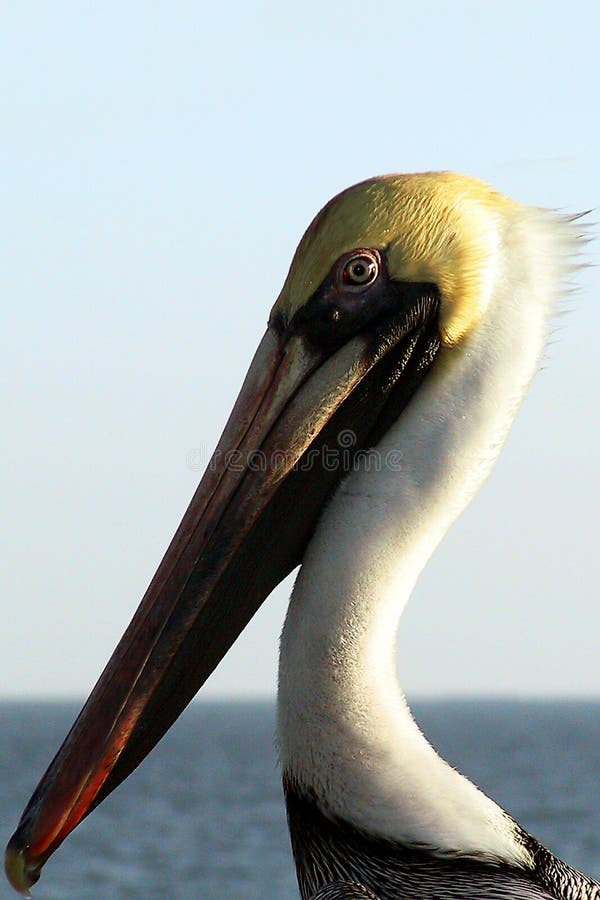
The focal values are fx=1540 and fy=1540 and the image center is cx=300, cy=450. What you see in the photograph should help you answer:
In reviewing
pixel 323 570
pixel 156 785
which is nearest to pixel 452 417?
pixel 323 570

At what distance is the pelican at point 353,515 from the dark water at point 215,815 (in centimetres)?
3412

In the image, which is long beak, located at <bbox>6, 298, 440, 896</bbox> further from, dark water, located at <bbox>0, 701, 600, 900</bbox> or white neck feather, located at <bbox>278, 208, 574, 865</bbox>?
dark water, located at <bbox>0, 701, 600, 900</bbox>

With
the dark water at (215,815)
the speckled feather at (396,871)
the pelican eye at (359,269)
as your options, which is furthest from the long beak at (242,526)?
the dark water at (215,815)

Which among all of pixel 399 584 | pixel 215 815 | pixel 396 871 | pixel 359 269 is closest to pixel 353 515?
pixel 399 584

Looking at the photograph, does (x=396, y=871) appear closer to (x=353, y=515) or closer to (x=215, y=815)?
(x=353, y=515)

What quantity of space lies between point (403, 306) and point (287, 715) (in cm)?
107

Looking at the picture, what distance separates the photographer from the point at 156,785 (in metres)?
68.9

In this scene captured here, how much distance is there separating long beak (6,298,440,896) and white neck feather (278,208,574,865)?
9 centimetres

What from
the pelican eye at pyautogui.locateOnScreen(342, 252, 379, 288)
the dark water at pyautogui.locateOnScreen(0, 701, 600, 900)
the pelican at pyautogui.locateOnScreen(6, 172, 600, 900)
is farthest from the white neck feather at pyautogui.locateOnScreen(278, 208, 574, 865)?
the dark water at pyautogui.locateOnScreen(0, 701, 600, 900)

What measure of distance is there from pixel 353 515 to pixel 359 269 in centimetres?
63

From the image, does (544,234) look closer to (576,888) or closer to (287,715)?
(287,715)

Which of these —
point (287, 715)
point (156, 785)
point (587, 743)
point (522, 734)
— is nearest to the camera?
point (287, 715)

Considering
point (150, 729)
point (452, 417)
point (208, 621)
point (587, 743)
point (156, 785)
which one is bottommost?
point (150, 729)

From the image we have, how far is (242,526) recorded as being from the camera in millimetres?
3883
